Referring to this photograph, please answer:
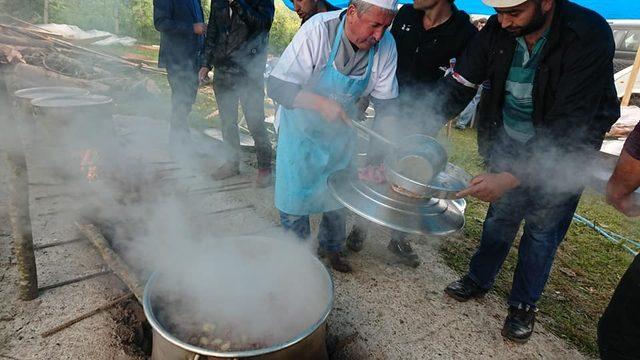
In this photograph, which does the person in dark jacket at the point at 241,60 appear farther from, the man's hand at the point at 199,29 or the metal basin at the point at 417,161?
the metal basin at the point at 417,161

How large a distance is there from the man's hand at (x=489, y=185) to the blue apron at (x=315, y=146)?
111 centimetres

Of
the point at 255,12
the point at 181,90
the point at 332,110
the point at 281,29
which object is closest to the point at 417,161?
the point at 332,110

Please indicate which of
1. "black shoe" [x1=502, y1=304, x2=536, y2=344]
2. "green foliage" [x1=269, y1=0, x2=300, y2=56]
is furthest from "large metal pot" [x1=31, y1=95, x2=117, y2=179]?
"green foliage" [x1=269, y1=0, x2=300, y2=56]

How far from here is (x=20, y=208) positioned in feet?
8.36

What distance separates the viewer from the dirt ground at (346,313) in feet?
8.21

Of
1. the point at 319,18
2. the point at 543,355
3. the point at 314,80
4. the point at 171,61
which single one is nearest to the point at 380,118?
the point at 314,80

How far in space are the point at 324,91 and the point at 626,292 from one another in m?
2.11

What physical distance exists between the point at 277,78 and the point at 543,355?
9.53 ft

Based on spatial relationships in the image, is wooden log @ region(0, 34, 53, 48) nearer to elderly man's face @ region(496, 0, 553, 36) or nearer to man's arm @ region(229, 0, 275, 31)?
man's arm @ region(229, 0, 275, 31)

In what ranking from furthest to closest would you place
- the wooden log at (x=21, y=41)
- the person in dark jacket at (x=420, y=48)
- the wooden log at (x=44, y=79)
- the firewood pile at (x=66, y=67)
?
the wooden log at (x=21, y=41), the firewood pile at (x=66, y=67), the wooden log at (x=44, y=79), the person in dark jacket at (x=420, y=48)

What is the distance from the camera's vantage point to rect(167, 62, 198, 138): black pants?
5484mm

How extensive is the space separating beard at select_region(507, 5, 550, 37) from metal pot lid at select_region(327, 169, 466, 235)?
1156 mm

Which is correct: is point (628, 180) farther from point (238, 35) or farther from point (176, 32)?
point (176, 32)

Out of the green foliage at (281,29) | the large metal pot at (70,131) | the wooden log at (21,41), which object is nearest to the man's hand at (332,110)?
the large metal pot at (70,131)
